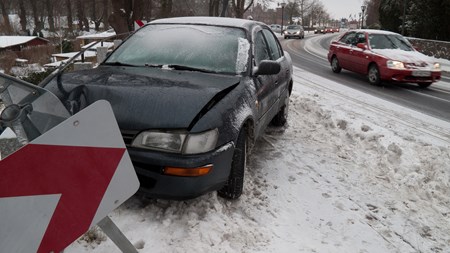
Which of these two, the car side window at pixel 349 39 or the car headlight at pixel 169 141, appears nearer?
the car headlight at pixel 169 141

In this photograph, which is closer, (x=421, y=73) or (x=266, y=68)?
(x=266, y=68)

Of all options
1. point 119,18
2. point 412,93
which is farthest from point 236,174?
point 119,18

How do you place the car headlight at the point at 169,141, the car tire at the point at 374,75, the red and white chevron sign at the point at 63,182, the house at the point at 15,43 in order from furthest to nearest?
the house at the point at 15,43 < the car tire at the point at 374,75 < the car headlight at the point at 169,141 < the red and white chevron sign at the point at 63,182

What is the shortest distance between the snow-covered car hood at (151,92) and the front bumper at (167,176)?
21 cm

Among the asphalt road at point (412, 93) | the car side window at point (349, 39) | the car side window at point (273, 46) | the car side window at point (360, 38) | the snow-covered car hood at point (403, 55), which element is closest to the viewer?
the car side window at point (273, 46)

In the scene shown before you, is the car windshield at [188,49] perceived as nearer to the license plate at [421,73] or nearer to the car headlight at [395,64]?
the car headlight at [395,64]

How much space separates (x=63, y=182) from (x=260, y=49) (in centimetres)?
330

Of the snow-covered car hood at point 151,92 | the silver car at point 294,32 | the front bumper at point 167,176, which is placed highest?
the silver car at point 294,32

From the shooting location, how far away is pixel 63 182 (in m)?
1.47

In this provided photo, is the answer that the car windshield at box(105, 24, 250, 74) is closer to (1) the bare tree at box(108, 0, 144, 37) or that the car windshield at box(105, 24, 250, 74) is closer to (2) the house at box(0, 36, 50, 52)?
(1) the bare tree at box(108, 0, 144, 37)

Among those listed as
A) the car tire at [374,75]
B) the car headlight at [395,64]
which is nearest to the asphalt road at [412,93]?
the car tire at [374,75]

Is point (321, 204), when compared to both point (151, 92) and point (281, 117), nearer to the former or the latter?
point (151, 92)

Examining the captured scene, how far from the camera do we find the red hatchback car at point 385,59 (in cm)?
1042

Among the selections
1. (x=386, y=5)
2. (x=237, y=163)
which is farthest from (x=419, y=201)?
(x=386, y=5)
